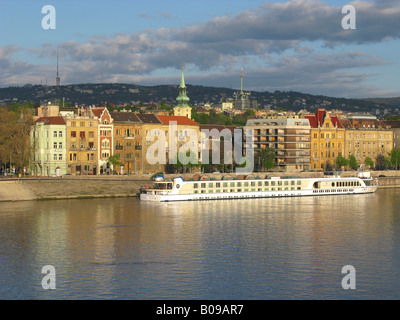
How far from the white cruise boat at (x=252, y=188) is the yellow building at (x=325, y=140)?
3214 cm

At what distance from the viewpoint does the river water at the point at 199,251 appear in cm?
4225

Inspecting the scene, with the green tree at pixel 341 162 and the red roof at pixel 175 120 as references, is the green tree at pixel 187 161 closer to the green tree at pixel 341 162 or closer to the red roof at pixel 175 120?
the red roof at pixel 175 120

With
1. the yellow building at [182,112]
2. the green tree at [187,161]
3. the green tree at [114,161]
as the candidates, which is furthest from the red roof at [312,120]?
the green tree at [114,161]

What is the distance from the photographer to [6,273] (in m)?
46.2

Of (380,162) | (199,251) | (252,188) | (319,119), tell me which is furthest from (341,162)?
(199,251)

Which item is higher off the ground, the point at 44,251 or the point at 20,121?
the point at 20,121

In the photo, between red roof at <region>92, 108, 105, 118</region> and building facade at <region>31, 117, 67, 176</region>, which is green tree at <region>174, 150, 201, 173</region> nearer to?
red roof at <region>92, 108, 105, 118</region>

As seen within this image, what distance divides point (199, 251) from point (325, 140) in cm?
9704

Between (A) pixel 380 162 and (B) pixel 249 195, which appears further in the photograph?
(A) pixel 380 162

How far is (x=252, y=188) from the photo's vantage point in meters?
99.9

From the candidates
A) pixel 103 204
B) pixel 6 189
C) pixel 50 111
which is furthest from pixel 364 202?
pixel 50 111

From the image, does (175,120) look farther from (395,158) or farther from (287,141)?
(395,158)
